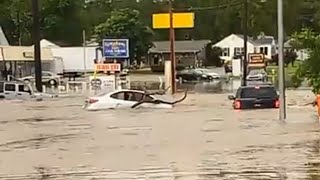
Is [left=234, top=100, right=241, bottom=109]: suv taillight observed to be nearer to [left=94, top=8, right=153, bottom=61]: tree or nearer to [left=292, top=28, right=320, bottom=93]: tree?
[left=292, top=28, right=320, bottom=93]: tree

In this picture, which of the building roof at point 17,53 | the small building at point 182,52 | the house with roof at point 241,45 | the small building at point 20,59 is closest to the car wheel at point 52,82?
the small building at point 20,59

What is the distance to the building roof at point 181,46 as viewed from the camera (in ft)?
384

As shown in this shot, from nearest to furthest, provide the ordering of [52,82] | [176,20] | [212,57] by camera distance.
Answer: [176,20], [52,82], [212,57]

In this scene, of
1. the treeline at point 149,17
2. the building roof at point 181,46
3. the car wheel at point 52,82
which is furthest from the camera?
the building roof at point 181,46

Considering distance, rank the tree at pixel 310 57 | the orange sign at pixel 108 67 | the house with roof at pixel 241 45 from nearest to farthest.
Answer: the tree at pixel 310 57 < the orange sign at pixel 108 67 < the house with roof at pixel 241 45

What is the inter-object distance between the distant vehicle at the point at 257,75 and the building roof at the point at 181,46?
42.4m

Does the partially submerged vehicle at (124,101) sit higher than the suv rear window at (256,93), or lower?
lower

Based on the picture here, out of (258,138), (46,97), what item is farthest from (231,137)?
(46,97)

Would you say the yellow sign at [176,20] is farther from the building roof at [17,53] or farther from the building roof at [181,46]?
the building roof at [181,46]

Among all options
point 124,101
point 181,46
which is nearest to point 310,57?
point 124,101

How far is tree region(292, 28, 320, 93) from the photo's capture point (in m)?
29.1

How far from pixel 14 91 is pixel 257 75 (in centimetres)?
2524

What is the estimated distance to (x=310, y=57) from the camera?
29.2m

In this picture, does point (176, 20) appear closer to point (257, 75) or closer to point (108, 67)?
point (108, 67)
